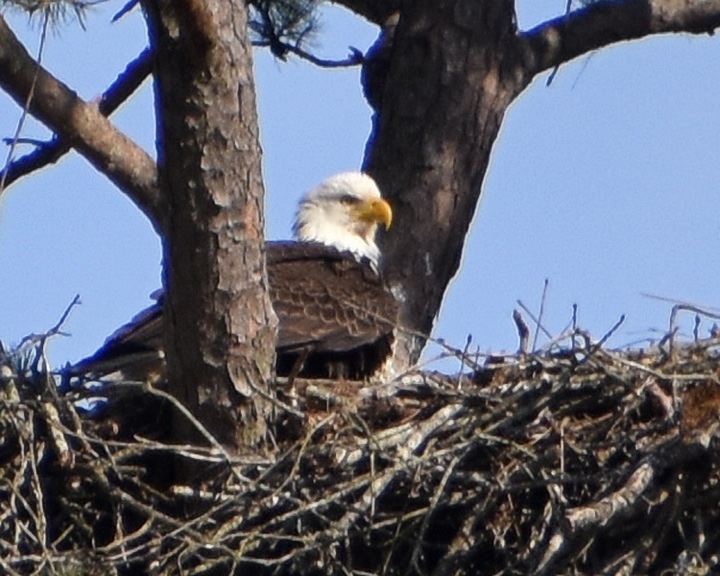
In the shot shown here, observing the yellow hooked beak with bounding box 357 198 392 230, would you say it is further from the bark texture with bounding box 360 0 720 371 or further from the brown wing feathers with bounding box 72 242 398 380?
the brown wing feathers with bounding box 72 242 398 380

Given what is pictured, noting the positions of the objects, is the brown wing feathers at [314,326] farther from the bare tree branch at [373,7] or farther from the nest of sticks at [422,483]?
the bare tree branch at [373,7]

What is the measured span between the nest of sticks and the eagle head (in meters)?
1.61

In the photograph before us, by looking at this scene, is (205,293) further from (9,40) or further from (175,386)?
(9,40)

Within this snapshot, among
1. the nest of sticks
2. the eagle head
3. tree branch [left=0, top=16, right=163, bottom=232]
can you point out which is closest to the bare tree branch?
the eagle head

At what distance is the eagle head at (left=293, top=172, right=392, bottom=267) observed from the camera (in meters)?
7.43

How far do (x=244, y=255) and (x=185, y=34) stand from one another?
0.56m

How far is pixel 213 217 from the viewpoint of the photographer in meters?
5.33

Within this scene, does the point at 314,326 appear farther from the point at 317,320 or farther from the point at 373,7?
the point at 373,7

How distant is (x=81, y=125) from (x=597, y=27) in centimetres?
197

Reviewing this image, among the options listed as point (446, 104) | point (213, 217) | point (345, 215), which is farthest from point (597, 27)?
point (213, 217)

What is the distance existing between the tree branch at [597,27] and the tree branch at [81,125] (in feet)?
5.26

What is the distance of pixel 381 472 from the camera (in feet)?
18.3

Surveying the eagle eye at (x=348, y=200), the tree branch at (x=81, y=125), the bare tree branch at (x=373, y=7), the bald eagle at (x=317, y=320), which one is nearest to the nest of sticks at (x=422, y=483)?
the bald eagle at (x=317, y=320)

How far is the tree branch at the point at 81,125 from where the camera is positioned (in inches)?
244
